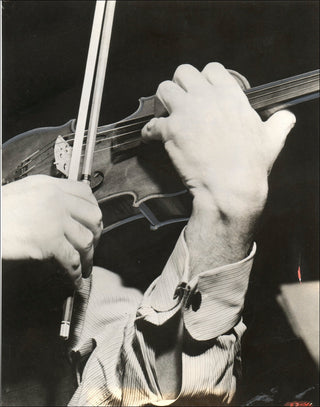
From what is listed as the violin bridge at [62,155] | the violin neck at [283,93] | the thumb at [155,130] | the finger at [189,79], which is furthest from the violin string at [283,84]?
the violin bridge at [62,155]

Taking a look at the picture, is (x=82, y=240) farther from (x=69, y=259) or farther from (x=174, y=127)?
(x=174, y=127)

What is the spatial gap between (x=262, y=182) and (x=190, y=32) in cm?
48

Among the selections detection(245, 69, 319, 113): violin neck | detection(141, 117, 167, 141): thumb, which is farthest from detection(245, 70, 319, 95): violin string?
detection(141, 117, 167, 141): thumb

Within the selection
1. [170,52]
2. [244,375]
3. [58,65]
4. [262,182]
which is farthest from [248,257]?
[58,65]

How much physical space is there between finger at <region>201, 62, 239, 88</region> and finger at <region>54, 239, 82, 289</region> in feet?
1.91

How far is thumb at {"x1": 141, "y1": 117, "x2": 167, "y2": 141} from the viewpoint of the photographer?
4.89 feet

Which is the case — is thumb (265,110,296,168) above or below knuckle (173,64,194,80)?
below

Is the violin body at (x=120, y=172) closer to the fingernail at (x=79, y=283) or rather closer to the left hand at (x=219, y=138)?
the left hand at (x=219, y=138)

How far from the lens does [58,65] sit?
1.58 m

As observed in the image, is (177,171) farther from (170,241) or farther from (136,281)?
(136,281)

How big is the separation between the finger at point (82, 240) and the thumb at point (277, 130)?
506mm

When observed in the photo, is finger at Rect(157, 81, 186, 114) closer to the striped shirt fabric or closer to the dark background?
the dark background

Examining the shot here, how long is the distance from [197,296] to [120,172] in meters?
0.36

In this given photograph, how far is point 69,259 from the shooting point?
1334 mm
